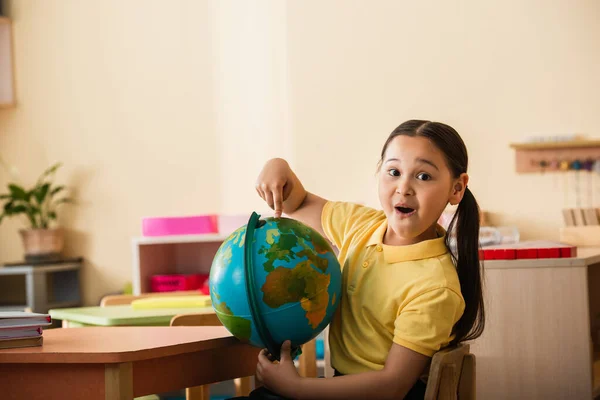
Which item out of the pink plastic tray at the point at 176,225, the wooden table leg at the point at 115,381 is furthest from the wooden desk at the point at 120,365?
the pink plastic tray at the point at 176,225

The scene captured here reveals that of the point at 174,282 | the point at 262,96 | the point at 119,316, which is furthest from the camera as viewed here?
the point at 262,96

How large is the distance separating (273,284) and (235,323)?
14 centimetres

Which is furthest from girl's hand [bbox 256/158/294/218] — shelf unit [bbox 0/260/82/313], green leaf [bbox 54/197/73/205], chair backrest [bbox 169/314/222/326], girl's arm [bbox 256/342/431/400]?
green leaf [bbox 54/197/73/205]

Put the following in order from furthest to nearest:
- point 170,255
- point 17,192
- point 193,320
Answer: point 17,192, point 170,255, point 193,320

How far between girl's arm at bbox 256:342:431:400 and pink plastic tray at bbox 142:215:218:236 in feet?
10.9

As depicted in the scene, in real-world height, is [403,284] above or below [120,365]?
above

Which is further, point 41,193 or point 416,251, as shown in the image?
point 41,193

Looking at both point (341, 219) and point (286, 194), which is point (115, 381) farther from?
point (341, 219)

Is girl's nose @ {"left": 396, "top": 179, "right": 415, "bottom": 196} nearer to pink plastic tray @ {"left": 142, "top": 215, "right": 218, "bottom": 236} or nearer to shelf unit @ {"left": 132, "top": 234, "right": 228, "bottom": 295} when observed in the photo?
shelf unit @ {"left": 132, "top": 234, "right": 228, "bottom": 295}

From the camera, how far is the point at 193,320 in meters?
2.67

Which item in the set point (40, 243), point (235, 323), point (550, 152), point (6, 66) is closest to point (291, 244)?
point (235, 323)

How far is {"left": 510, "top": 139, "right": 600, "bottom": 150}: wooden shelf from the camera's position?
461cm

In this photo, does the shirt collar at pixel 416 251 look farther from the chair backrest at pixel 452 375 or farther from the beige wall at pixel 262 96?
the beige wall at pixel 262 96

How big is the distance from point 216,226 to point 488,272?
8.14ft
